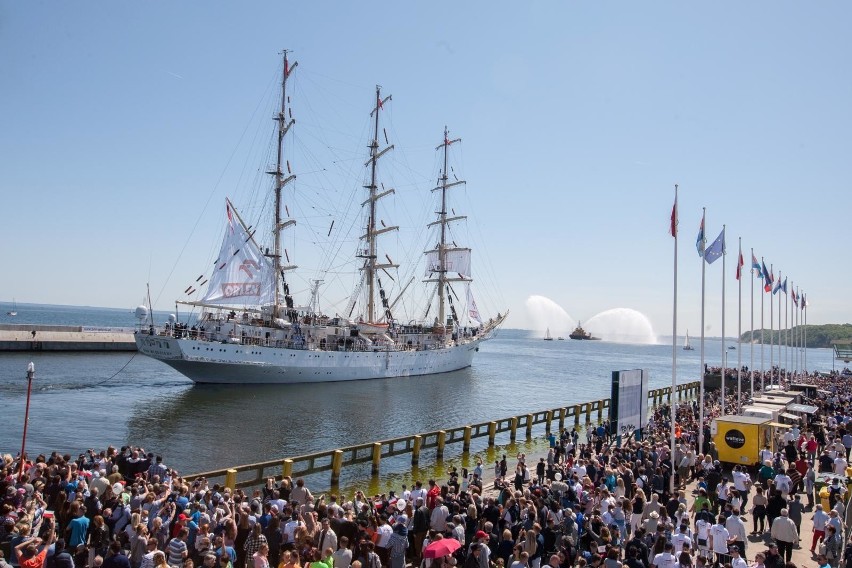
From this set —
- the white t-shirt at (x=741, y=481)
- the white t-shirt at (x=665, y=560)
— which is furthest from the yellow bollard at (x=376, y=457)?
the white t-shirt at (x=665, y=560)

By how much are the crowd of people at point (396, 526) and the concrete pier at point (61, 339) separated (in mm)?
58249

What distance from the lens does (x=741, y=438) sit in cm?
1959

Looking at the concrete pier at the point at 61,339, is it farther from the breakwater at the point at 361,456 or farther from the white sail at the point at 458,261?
the breakwater at the point at 361,456

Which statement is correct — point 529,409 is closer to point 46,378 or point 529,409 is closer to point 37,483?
point 46,378

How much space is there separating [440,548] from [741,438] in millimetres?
13717

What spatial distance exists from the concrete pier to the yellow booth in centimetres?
6556

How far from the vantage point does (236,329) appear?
171 feet

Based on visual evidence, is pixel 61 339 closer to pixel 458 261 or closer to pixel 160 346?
pixel 160 346

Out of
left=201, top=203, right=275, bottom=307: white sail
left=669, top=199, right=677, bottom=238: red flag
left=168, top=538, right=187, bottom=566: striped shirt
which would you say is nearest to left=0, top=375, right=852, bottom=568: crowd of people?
left=168, top=538, right=187, bottom=566: striped shirt

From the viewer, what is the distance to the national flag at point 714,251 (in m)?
23.8

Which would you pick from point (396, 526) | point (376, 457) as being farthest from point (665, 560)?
point (376, 457)

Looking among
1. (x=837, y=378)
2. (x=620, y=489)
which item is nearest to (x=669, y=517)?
(x=620, y=489)

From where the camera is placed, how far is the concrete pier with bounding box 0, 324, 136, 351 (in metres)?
64.6

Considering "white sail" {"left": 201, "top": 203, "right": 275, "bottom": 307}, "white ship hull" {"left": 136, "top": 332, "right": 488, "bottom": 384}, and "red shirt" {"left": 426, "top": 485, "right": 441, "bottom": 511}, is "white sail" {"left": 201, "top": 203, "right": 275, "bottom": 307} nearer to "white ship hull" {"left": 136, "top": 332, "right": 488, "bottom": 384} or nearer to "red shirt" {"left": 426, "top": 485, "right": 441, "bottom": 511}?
"white ship hull" {"left": 136, "top": 332, "right": 488, "bottom": 384}
